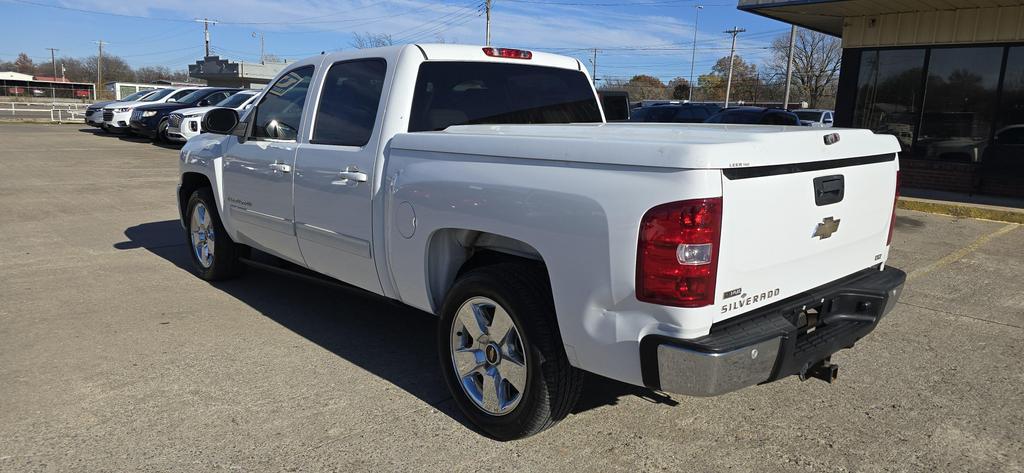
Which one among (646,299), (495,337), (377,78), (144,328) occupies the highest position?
(377,78)

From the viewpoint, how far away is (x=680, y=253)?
2.54 metres

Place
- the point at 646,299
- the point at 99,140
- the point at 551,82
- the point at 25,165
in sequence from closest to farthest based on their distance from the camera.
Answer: the point at 646,299 → the point at 551,82 → the point at 25,165 → the point at 99,140

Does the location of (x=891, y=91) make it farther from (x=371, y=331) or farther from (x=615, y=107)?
(x=371, y=331)

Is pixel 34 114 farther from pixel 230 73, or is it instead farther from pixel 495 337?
pixel 495 337

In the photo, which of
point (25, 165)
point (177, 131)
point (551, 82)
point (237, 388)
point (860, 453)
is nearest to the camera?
point (860, 453)

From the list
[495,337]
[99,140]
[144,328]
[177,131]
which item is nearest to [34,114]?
[99,140]

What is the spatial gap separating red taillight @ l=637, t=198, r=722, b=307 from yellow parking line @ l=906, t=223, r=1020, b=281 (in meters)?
4.67

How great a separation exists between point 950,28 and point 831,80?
60.7 meters

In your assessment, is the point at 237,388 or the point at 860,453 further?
the point at 237,388

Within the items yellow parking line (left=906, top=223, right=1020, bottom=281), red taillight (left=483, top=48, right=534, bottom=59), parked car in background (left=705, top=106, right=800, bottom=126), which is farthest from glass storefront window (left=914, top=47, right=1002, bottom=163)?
red taillight (left=483, top=48, right=534, bottom=59)

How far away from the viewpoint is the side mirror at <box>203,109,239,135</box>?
16.9 ft

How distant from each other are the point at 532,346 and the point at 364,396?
47.7 inches

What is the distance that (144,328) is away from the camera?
4.84 m

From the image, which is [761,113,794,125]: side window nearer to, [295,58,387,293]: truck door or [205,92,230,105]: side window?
[295,58,387,293]: truck door
